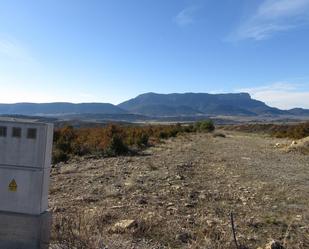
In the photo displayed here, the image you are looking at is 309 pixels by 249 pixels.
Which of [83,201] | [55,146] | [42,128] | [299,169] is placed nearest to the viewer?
[42,128]

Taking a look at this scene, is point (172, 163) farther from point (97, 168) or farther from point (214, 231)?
point (214, 231)

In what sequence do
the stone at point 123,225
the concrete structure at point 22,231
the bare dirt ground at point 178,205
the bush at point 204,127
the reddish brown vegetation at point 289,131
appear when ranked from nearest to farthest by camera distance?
the concrete structure at point 22,231
the bare dirt ground at point 178,205
the stone at point 123,225
the reddish brown vegetation at point 289,131
the bush at point 204,127

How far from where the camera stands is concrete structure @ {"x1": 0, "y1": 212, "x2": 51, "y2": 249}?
517 centimetres

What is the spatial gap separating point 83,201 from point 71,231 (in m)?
3.96

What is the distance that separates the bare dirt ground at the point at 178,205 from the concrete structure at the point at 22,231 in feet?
1.65

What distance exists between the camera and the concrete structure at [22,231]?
5168 millimetres

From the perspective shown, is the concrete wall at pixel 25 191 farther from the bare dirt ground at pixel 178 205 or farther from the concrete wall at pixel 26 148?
the bare dirt ground at pixel 178 205

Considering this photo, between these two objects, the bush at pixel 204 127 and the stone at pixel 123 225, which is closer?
the stone at pixel 123 225

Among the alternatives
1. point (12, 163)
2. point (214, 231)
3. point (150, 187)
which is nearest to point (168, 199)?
point (150, 187)

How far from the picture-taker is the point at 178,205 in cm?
933

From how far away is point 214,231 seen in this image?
6.88 m

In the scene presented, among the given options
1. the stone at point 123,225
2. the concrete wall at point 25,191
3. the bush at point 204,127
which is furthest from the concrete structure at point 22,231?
the bush at point 204,127

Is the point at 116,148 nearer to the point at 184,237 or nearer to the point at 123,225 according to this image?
the point at 123,225

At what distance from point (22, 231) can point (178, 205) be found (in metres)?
4.53
